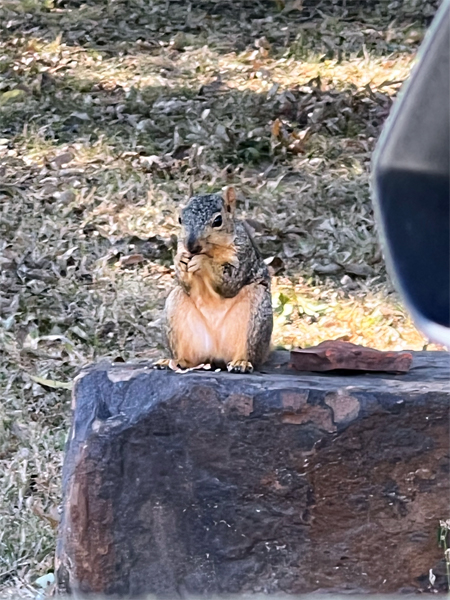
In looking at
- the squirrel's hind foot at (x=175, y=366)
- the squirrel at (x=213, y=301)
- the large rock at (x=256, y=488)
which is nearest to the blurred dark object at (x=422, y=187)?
the large rock at (x=256, y=488)

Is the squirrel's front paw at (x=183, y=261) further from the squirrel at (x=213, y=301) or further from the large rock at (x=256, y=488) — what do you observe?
the large rock at (x=256, y=488)

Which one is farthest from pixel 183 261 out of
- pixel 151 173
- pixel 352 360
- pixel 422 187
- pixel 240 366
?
pixel 151 173

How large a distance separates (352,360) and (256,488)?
1.92 ft

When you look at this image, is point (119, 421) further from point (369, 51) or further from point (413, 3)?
point (413, 3)

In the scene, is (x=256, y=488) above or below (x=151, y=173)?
above

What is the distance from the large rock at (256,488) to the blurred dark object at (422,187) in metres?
2.35

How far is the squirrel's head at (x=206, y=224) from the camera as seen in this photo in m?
4.03

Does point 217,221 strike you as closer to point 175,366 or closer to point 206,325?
point 206,325

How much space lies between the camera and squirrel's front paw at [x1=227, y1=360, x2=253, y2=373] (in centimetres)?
389

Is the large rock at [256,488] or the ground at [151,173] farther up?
the large rock at [256,488]

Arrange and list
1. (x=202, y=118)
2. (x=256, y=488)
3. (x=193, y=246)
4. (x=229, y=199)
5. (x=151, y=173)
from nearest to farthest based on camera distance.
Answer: (x=256, y=488) < (x=193, y=246) < (x=229, y=199) < (x=151, y=173) < (x=202, y=118)

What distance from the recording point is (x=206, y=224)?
405cm

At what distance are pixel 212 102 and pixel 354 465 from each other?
19.5ft

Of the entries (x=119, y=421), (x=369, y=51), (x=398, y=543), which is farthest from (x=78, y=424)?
(x=369, y=51)
